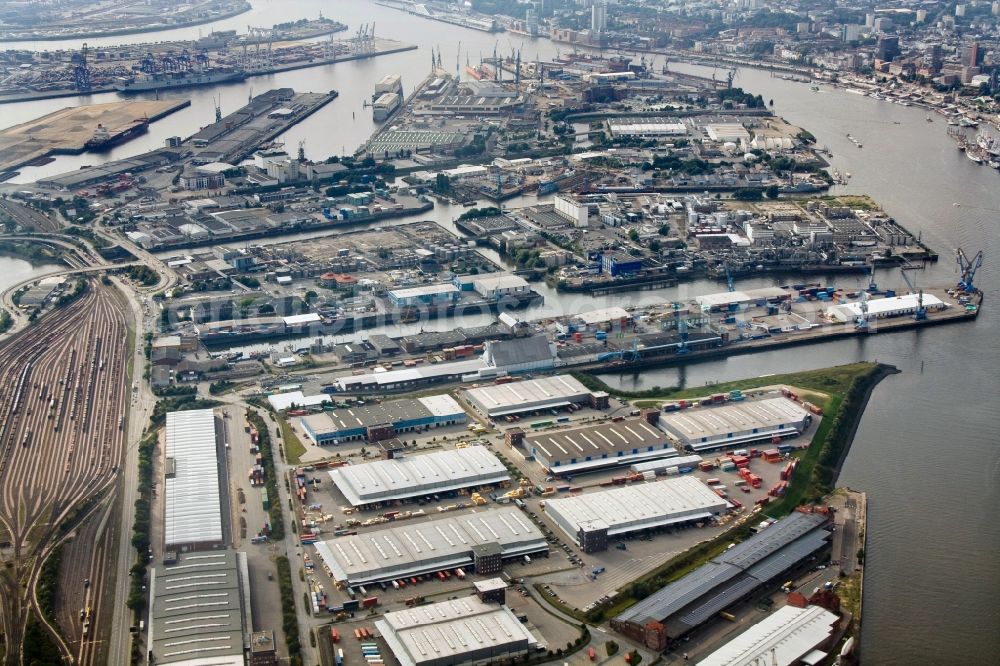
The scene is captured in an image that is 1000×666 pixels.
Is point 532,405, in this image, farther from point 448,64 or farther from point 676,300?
point 448,64

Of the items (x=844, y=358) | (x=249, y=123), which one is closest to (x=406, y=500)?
(x=844, y=358)

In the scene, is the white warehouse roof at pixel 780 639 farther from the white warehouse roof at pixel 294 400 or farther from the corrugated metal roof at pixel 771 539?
the white warehouse roof at pixel 294 400

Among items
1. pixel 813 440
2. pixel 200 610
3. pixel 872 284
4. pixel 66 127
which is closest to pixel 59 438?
pixel 200 610

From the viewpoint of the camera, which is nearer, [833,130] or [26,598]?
[26,598]

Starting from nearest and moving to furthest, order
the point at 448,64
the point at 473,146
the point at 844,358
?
the point at 844,358 → the point at 473,146 → the point at 448,64

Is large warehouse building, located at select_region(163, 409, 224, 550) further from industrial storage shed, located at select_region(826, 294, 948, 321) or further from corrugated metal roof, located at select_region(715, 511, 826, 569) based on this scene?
industrial storage shed, located at select_region(826, 294, 948, 321)

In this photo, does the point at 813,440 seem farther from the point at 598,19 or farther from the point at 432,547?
the point at 598,19

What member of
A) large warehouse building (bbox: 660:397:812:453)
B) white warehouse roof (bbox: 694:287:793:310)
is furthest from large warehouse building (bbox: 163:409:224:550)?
white warehouse roof (bbox: 694:287:793:310)
